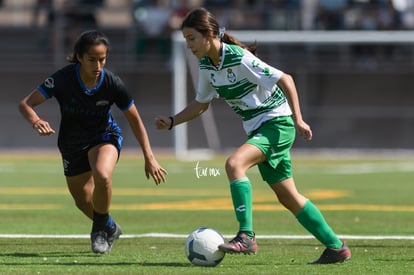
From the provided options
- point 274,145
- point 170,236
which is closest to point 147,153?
point 274,145

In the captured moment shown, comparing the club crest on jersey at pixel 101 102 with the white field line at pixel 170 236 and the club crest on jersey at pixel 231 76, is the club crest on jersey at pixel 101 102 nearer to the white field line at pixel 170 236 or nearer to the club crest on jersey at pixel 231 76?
the club crest on jersey at pixel 231 76

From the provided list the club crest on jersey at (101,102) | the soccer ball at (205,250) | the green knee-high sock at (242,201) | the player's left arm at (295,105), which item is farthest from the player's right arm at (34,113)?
the player's left arm at (295,105)

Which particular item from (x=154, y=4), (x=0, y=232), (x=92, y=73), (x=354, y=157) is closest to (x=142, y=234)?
(x=0, y=232)

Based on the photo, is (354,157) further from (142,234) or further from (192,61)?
(142,234)

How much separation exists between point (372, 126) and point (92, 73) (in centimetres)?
2414

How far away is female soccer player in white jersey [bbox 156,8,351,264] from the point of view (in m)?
8.04

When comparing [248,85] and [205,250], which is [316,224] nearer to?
[205,250]

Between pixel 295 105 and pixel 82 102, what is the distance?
203 cm

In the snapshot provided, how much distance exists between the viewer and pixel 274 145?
809cm

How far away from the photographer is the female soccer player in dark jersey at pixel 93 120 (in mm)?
8672

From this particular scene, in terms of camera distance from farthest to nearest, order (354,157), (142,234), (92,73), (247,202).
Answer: (354,157) → (142,234) → (92,73) → (247,202)

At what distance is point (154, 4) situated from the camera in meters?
33.0

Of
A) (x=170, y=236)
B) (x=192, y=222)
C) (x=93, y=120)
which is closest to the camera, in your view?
(x=93, y=120)

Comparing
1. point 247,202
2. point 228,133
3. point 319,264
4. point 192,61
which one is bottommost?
point 228,133
